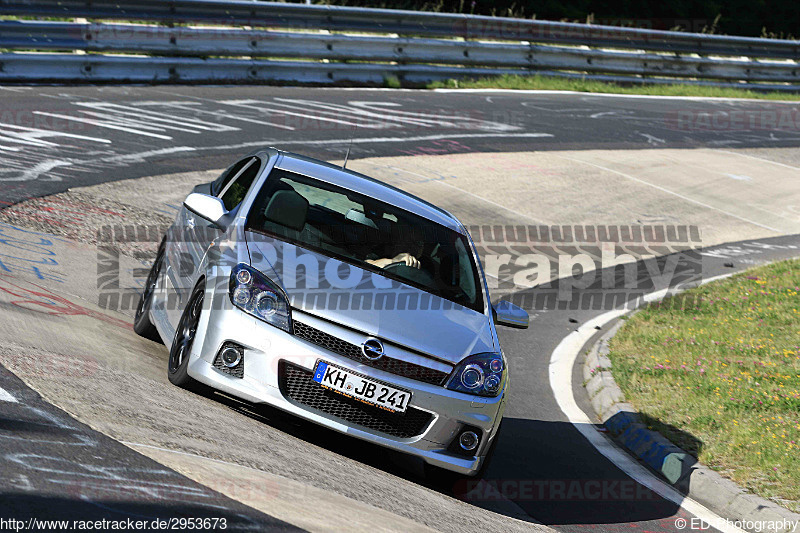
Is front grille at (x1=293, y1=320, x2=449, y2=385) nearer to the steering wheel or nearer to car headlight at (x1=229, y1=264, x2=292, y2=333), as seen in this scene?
car headlight at (x1=229, y1=264, x2=292, y2=333)

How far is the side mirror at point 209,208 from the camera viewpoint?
6.32 metres

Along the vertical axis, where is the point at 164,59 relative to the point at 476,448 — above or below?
above

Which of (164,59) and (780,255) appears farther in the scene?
(164,59)

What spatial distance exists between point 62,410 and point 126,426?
0.31 meters

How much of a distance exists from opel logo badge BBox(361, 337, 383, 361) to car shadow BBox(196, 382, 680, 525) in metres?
0.49

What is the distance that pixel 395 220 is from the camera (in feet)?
22.3

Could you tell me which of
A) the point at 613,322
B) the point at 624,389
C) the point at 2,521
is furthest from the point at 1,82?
the point at 2,521

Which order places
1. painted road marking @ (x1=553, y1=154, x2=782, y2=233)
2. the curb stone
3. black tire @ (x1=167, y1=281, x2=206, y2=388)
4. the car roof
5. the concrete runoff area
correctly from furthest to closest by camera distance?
painted road marking @ (x1=553, y1=154, x2=782, y2=233), the car roof, the curb stone, black tire @ (x1=167, y1=281, x2=206, y2=388), the concrete runoff area

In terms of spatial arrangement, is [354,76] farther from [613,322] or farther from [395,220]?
[395,220]

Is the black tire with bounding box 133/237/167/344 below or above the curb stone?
above

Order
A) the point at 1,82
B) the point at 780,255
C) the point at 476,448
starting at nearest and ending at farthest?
the point at 476,448, the point at 780,255, the point at 1,82

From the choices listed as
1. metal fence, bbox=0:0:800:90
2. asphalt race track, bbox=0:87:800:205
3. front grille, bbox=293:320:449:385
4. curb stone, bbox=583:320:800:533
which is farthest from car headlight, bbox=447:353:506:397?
metal fence, bbox=0:0:800:90

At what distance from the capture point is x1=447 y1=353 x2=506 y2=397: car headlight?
5.46 meters

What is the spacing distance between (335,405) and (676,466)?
Answer: 9.58 ft
